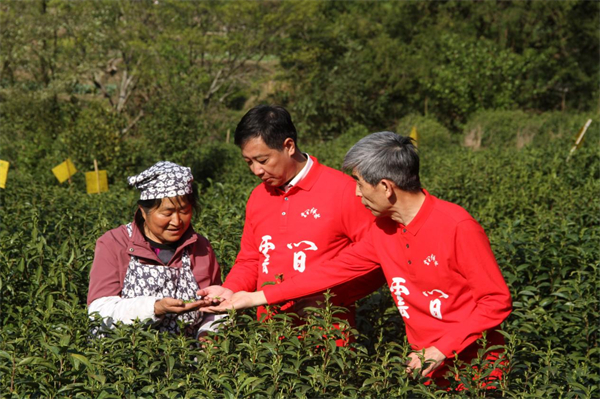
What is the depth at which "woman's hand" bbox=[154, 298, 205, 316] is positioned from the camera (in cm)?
265

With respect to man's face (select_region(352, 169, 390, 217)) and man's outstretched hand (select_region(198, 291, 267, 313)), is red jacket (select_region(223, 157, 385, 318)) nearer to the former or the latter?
man's outstretched hand (select_region(198, 291, 267, 313))

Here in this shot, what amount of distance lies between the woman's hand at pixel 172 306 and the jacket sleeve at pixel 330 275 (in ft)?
1.08

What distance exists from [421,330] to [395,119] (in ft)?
76.9

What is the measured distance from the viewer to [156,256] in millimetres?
2895

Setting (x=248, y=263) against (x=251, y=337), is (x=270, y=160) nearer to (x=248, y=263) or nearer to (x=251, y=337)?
(x=248, y=263)

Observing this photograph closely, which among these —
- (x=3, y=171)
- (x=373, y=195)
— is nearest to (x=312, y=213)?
(x=373, y=195)

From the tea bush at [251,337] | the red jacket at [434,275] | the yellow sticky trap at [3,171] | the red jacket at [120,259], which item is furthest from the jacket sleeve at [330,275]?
the yellow sticky trap at [3,171]

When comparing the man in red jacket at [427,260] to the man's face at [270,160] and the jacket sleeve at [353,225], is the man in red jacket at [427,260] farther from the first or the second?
the man's face at [270,160]

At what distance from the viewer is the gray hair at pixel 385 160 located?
255 cm

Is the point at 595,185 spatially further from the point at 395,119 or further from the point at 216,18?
the point at 395,119

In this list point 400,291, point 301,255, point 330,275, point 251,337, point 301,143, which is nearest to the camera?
point 251,337

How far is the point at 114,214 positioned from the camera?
546 cm

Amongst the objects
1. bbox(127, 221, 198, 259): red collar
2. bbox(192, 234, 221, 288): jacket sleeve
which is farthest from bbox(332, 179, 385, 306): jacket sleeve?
bbox(127, 221, 198, 259): red collar

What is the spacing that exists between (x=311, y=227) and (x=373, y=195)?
0.42 meters
